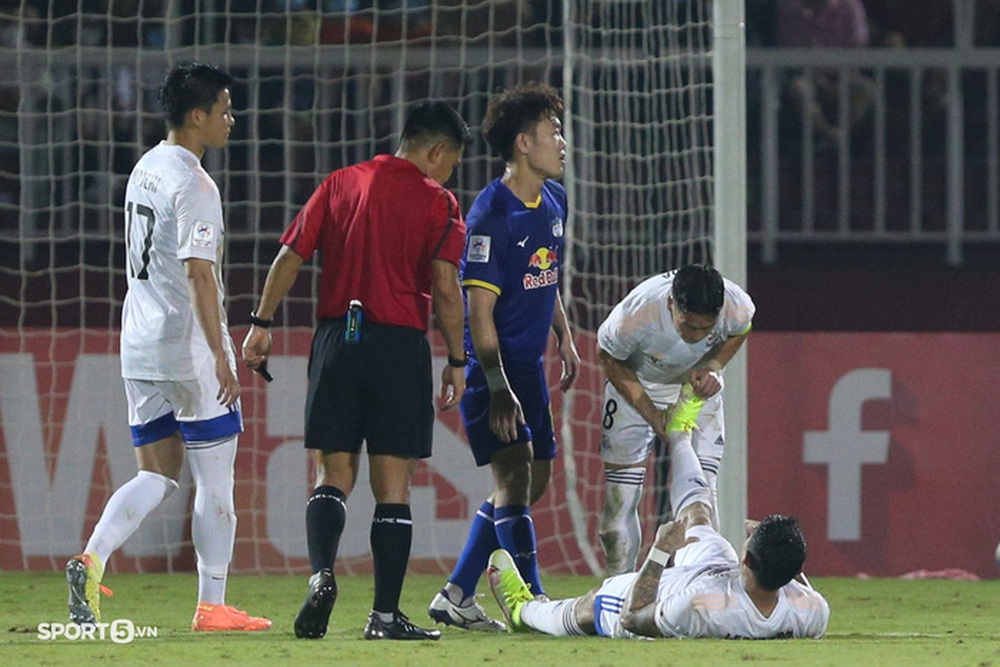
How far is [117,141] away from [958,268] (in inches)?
181

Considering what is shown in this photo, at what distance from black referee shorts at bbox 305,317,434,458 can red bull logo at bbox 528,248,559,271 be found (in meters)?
0.86

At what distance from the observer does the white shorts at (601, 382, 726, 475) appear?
23.6ft

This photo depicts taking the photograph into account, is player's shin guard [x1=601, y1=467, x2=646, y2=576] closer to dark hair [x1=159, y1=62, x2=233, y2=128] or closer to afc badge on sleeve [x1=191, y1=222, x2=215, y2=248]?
afc badge on sleeve [x1=191, y1=222, x2=215, y2=248]

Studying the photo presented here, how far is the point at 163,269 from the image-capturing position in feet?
21.2

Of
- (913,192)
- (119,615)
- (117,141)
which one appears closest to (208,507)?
(119,615)

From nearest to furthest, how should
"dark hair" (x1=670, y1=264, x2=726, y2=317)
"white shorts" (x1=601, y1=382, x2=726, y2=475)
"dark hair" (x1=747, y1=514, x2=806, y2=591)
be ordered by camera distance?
"dark hair" (x1=747, y1=514, x2=806, y2=591) < "dark hair" (x1=670, y1=264, x2=726, y2=317) < "white shorts" (x1=601, y1=382, x2=726, y2=475)

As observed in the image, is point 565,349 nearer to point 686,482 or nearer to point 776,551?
point 686,482

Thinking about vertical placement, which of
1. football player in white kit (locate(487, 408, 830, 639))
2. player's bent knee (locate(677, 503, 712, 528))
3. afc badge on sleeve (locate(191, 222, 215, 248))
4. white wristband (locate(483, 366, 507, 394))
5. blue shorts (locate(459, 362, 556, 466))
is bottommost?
football player in white kit (locate(487, 408, 830, 639))

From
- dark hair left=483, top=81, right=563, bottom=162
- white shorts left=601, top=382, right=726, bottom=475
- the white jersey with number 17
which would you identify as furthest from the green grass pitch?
dark hair left=483, top=81, right=563, bottom=162

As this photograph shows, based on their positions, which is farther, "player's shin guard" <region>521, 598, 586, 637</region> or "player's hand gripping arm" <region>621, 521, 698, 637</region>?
"player's shin guard" <region>521, 598, 586, 637</region>

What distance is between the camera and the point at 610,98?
1053 cm

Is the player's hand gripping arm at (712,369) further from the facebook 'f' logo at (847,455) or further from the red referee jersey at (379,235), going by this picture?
the facebook 'f' logo at (847,455)

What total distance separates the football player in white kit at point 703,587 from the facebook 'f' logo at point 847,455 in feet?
11.1

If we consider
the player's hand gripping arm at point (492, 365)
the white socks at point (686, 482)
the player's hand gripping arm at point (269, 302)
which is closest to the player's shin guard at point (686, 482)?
the white socks at point (686, 482)
